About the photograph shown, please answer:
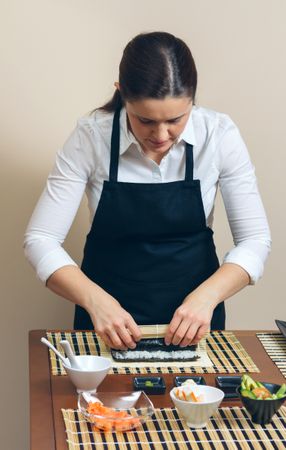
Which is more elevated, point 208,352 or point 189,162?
point 189,162

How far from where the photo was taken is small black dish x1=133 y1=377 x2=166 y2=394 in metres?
1.93

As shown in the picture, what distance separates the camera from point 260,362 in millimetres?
2178

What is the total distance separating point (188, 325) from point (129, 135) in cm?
64

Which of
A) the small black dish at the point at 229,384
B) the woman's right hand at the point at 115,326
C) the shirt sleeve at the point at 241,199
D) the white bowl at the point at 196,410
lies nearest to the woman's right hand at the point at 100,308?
the woman's right hand at the point at 115,326

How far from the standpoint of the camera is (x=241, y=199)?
8.06ft

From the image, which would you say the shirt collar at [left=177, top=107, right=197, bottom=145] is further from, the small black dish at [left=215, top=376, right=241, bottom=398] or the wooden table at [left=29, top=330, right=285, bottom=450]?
the small black dish at [left=215, top=376, right=241, bottom=398]

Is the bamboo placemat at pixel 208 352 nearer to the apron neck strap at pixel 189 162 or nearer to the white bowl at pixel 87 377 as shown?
the white bowl at pixel 87 377

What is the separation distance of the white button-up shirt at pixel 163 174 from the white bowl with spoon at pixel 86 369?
473 millimetres

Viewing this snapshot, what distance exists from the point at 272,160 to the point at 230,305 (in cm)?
63

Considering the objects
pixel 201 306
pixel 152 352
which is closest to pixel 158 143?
pixel 201 306

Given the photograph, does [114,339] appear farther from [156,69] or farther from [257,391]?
[156,69]

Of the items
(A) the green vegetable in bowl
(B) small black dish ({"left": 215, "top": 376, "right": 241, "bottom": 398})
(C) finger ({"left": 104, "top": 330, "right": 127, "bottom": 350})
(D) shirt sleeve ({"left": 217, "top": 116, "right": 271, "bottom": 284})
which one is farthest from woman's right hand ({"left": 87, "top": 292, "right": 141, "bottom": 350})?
(D) shirt sleeve ({"left": 217, "top": 116, "right": 271, "bottom": 284})

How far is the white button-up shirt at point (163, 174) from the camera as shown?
240 centimetres

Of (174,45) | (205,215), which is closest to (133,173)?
(205,215)
